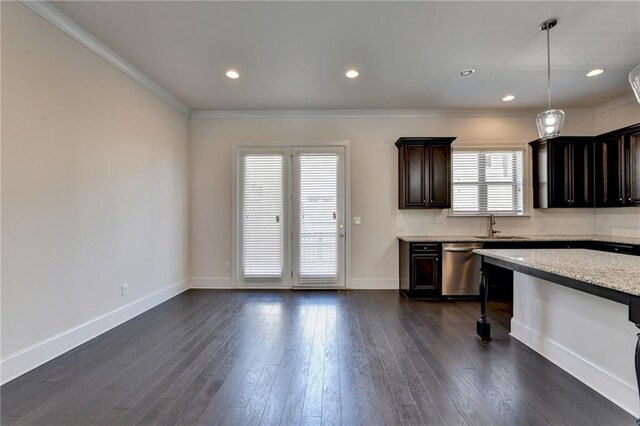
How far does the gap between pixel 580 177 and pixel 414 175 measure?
256cm

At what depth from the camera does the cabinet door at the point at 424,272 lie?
14.4 feet

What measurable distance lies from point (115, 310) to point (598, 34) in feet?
18.9

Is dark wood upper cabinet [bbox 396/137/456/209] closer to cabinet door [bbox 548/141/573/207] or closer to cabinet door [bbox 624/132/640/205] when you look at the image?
cabinet door [bbox 548/141/573/207]

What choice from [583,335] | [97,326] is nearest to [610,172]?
[583,335]

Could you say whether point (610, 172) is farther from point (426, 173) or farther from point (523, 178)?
point (426, 173)

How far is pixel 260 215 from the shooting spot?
496 centimetres

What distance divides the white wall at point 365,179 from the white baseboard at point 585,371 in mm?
2310

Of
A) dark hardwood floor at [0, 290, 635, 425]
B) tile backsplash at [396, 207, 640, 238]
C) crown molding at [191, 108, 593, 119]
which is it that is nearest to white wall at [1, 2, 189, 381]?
dark hardwood floor at [0, 290, 635, 425]

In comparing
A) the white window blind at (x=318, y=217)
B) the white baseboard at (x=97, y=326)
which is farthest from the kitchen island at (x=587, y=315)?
the white window blind at (x=318, y=217)

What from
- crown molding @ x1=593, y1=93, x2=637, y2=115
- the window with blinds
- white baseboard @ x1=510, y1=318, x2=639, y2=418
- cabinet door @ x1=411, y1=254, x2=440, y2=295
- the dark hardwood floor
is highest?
crown molding @ x1=593, y1=93, x2=637, y2=115

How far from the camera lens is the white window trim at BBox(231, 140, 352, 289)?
16.1ft

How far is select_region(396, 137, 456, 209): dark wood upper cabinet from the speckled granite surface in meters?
2.01

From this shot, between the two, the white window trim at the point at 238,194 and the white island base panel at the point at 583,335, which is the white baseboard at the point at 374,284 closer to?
the white window trim at the point at 238,194

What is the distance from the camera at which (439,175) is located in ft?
15.4
